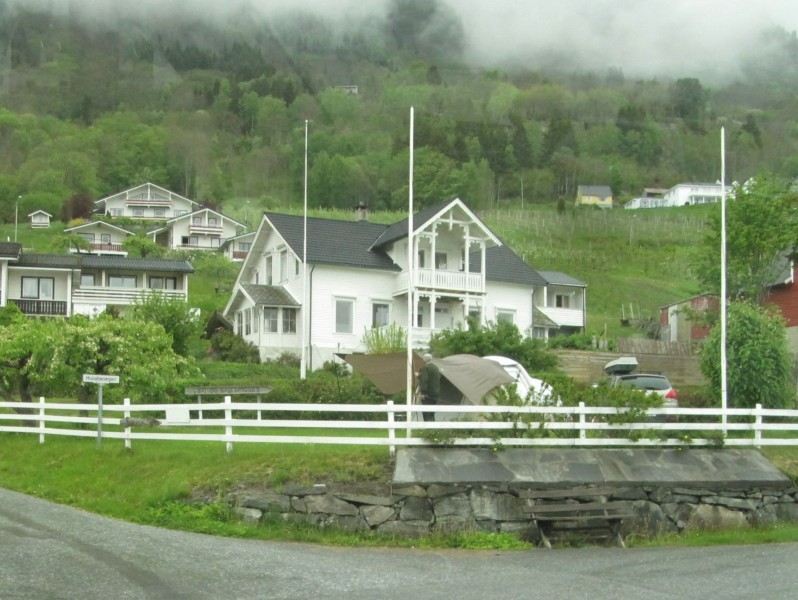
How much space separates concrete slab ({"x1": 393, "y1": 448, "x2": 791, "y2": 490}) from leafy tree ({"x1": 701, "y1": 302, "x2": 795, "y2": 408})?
8.03m

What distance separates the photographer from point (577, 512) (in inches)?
736

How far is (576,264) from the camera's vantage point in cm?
8719

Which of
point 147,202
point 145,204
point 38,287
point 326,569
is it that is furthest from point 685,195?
point 326,569

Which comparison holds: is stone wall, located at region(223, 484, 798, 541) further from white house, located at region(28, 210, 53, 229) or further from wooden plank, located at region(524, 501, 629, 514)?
white house, located at region(28, 210, 53, 229)

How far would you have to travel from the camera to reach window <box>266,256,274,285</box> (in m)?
51.8

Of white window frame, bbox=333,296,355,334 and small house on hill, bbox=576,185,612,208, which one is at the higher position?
small house on hill, bbox=576,185,612,208

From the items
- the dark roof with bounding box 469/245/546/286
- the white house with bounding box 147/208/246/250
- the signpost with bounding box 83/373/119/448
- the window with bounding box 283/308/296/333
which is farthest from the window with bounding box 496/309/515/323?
the white house with bounding box 147/208/246/250

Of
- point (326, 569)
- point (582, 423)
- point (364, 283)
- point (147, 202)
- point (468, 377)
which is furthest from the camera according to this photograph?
point (147, 202)

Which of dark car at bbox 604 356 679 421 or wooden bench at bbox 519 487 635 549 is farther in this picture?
dark car at bbox 604 356 679 421

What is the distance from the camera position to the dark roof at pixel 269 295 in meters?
47.5

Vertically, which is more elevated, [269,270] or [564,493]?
[269,270]

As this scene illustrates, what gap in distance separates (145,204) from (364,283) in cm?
7098

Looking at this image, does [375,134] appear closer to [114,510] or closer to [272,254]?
[272,254]

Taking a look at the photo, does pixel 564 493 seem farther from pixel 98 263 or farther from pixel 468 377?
pixel 98 263
